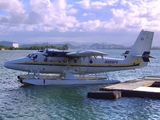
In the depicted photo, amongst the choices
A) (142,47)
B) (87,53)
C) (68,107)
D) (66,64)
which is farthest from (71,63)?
(68,107)

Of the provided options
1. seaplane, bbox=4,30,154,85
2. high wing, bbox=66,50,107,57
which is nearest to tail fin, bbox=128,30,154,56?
seaplane, bbox=4,30,154,85

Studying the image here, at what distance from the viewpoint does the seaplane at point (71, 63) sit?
24719mm

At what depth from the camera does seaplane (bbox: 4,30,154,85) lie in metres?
24.7

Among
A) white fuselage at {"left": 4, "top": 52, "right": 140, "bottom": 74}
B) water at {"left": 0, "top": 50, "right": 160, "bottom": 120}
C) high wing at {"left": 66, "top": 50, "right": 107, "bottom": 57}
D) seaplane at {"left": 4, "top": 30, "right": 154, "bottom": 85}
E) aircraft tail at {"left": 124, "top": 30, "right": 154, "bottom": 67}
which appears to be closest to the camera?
water at {"left": 0, "top": 50, "right": 160, "bottom": 120}

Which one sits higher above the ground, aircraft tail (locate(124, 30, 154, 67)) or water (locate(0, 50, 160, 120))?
aircraft tail (locate(124, 30, 154, 67))

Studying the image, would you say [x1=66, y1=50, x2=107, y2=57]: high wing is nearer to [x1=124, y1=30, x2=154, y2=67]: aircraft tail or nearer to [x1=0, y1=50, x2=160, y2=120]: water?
[x1=0, y1=50, x2=160, y2=120]: water

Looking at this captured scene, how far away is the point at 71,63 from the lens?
2570 centimetres

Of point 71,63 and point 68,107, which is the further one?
point 71,63

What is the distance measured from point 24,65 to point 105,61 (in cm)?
718

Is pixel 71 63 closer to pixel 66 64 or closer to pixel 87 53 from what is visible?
pixel 66 64

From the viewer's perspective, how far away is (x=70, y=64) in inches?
1011

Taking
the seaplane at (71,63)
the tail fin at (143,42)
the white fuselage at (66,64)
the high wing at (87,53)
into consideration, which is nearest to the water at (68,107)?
the seaplane at (71,63)

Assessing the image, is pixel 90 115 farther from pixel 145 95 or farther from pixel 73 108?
pixel 145 95

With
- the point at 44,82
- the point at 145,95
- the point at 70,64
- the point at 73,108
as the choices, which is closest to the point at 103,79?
the point at 70,64
